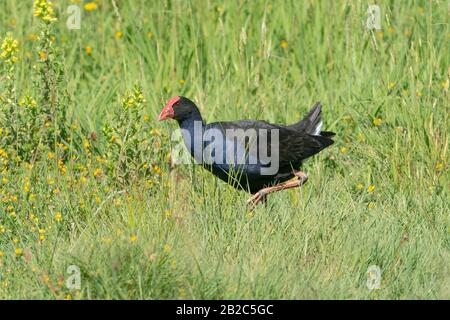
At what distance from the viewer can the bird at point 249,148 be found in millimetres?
6102

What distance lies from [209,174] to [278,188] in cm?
49

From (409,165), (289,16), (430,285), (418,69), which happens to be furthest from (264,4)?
(430,285)

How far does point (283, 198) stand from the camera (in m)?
6.13

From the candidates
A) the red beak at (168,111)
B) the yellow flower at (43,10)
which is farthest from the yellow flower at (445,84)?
the yellow flower at (43,10)

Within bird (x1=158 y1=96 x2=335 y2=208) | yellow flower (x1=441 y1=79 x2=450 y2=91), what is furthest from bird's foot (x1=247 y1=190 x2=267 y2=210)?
yellow flower (x1=441 y1=79 x2=450 y2=91)

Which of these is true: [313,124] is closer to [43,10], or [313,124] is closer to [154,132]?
[154,132]

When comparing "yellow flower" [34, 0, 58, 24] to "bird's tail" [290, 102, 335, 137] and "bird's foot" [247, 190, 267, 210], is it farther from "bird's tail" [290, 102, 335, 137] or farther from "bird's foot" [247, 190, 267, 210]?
"bird's tail" [290, 102, 335, 137]

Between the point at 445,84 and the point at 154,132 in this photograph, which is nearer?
the point at 154,132

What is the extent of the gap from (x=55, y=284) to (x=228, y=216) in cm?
125

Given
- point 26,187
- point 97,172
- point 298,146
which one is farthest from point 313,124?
point 26,187

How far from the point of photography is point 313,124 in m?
6.73

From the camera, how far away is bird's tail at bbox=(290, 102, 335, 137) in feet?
21.8

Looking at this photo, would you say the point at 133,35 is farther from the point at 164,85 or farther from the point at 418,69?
the point at 418,69

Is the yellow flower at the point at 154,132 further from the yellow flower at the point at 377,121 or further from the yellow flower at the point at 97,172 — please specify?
the yellow flower at the point at 377,121
